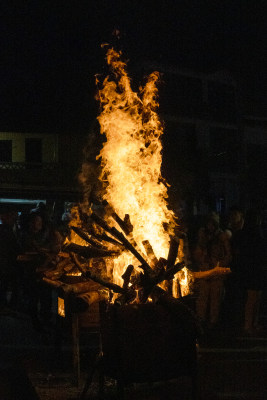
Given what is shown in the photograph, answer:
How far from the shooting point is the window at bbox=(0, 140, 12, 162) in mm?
31234

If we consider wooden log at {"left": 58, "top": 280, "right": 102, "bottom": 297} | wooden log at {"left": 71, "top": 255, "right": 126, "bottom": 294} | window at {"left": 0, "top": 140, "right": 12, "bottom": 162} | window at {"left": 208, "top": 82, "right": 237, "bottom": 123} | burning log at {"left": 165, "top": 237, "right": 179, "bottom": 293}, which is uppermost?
window at {"left": 208, "top": 82, "right": 237, "bottom": 123}

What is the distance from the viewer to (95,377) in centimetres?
558

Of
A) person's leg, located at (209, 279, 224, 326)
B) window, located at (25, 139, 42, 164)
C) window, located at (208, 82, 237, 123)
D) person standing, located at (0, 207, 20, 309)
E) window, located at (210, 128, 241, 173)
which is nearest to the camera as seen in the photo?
person's leg, located at (209, 279, 224, 326)

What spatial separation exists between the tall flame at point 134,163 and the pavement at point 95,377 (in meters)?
1.38

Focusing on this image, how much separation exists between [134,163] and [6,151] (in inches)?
1039

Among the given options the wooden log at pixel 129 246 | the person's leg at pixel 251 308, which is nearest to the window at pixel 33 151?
the person's leg at pixel 251 308

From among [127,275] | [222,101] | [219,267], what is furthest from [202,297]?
[222,101]

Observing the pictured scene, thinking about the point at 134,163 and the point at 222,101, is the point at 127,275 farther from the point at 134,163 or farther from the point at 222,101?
the point at 222,101

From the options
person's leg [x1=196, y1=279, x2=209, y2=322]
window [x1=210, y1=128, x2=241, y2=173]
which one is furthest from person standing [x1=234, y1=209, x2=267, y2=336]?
window [x1=210, y1=128, x2=241, y2=173]

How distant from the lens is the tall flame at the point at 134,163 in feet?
19.2

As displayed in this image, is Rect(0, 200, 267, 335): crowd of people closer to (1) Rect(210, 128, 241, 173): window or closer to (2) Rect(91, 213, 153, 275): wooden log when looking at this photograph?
(2) Rect(91, 213, 153, 275): wooden log

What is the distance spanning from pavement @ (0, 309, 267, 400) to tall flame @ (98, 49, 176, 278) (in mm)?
1379

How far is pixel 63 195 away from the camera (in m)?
23.2

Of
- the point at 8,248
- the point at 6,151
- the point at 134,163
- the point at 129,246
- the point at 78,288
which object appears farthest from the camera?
the point at 6,151
